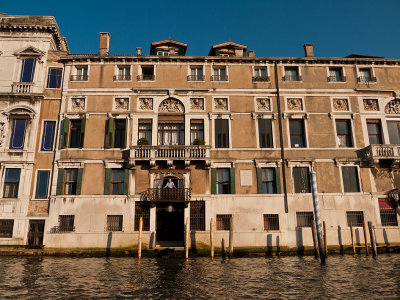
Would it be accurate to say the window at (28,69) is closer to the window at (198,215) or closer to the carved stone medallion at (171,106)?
the carved stone medallion at (171,106)

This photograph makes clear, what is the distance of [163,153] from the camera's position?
20922 mm

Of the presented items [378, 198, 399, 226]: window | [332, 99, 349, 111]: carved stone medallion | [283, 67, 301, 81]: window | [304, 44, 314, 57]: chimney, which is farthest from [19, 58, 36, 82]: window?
[378, 198, 399, 226]: window

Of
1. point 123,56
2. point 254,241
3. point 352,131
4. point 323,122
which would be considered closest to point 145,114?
point 123,56

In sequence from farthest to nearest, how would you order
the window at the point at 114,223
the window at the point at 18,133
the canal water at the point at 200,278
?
1. the window at the point at 18,133
2. the window at the point at 114,223
3. the canal water at the point at 200,278

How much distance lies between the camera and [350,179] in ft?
70.9

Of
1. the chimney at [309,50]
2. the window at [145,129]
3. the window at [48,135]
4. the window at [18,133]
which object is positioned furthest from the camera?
the chimney at [309,50]

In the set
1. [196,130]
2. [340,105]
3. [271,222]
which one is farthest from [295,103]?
[271,222]

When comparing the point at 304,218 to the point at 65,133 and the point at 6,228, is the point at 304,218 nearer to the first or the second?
the point at 65,133

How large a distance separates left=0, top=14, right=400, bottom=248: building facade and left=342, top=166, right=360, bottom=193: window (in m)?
0.10

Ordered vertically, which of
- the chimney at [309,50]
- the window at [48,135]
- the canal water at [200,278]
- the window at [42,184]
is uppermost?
the chimney at [309,50]

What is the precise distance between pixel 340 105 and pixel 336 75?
108 inches

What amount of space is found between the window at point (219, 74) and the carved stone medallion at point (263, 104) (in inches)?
124

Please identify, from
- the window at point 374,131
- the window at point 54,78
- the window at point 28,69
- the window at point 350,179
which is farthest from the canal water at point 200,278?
the window at point 28,69

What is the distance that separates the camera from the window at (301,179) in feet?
70.3
